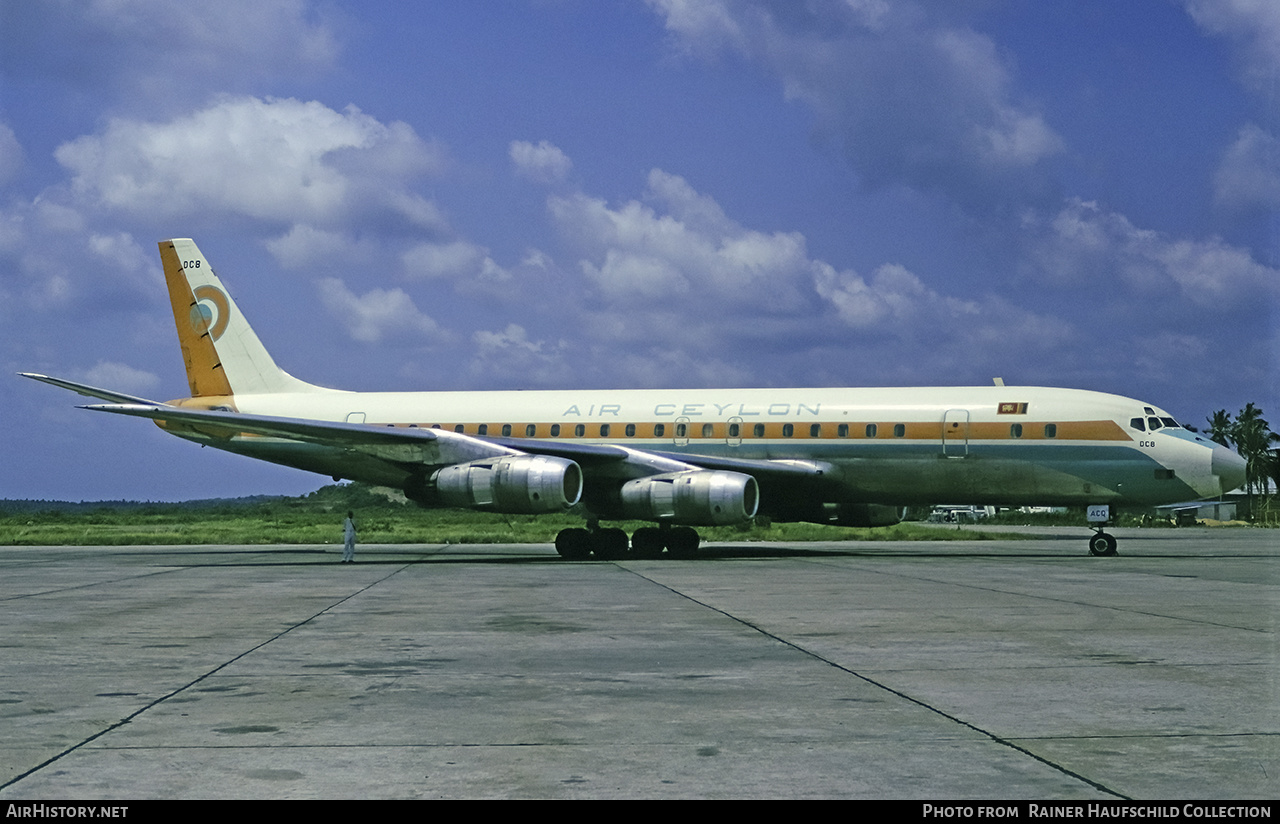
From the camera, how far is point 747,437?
2672 cm

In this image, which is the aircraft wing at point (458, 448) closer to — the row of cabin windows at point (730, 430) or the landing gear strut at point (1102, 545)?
the row of cabin windows at point (730, 430)

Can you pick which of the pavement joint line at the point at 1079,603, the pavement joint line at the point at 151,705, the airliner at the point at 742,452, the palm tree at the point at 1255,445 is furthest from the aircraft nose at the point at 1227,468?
the palm tree at the point at 1255,445

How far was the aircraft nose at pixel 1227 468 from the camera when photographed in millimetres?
23859

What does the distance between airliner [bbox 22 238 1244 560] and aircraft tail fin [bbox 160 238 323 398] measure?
→ 100 inches

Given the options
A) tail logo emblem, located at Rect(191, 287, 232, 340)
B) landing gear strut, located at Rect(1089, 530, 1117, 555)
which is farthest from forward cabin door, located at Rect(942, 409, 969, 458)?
tail logo emblem, located at Rect(191, 287, 232, 340)

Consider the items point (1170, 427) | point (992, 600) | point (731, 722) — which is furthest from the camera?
point (1170, 427)

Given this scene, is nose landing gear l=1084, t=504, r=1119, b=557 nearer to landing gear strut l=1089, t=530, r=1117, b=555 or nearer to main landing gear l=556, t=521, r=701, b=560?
landing gear strut l=1089, t=530, r=1117, b=555

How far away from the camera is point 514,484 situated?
2461 centimetres

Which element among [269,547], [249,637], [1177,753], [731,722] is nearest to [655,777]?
[731,722]

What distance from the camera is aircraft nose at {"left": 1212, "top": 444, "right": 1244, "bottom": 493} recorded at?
2386 centimetres

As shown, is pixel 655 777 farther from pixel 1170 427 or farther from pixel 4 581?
pixel 1170 427

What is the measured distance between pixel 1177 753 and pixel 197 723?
502 centimetres

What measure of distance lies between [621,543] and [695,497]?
4.12 metres

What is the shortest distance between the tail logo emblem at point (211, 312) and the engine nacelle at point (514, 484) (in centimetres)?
968
